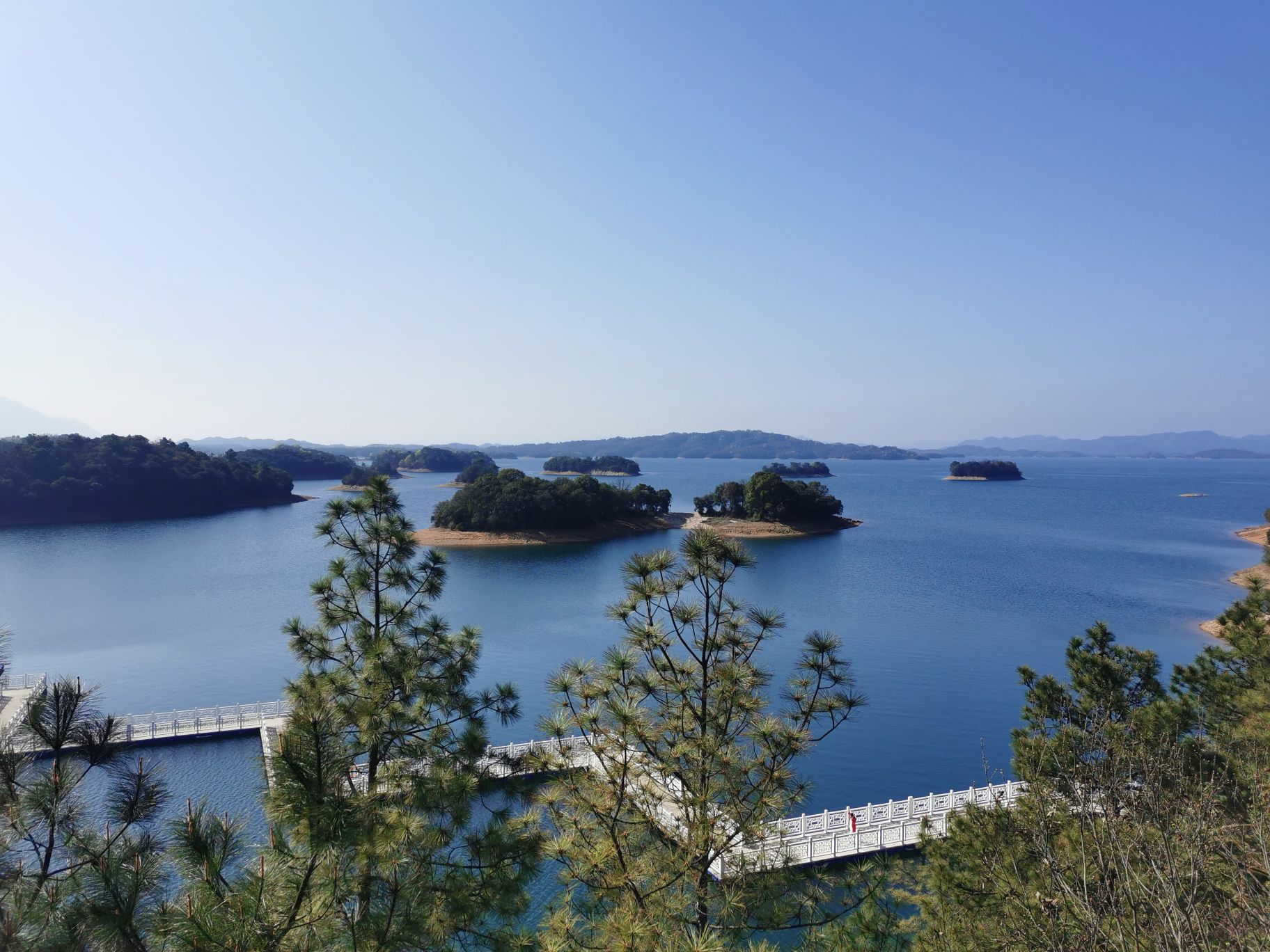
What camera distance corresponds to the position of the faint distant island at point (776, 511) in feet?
194

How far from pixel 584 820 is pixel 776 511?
55757 mm

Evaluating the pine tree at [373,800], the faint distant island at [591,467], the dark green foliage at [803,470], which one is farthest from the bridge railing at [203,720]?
the dark green foliage at [803,470]

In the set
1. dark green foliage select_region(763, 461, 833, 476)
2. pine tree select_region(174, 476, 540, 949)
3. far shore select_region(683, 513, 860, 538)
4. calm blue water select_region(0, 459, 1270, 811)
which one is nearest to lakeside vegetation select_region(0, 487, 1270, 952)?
pine tree select_region(174, 476, 540, 949)

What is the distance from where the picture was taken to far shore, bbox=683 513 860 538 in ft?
190

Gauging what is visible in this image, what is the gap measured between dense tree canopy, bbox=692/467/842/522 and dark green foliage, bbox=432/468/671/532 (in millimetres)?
10432

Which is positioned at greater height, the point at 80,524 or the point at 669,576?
the point at 669,576

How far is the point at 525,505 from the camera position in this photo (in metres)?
54.7

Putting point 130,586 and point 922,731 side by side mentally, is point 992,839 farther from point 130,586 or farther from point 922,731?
point 130,586

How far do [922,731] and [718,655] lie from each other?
15.3m

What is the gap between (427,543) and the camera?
49781 millimetres

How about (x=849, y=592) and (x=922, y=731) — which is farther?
(x=849, y=592)

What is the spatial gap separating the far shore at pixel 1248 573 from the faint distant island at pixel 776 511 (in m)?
26.6

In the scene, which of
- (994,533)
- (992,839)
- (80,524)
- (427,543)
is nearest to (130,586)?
(427,543)

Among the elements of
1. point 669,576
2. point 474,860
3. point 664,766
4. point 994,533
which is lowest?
point 994,533
